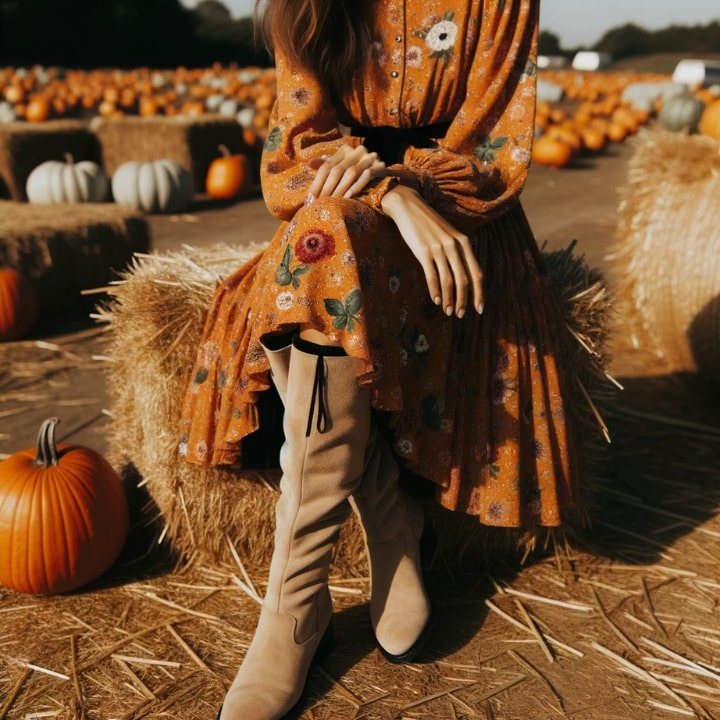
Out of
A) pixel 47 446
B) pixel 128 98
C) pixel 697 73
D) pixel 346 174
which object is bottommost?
pixel 697 73

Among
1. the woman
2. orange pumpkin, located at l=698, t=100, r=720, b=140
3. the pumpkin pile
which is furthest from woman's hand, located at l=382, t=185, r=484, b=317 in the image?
the pumpkin pile

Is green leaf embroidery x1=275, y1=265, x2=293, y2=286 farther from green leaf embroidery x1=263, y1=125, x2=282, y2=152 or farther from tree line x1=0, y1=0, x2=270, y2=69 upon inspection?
tree line x1=0, y1=0, x2=270, y2=69

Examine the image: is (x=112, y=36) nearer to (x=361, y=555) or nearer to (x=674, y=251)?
(x=674, y=251)

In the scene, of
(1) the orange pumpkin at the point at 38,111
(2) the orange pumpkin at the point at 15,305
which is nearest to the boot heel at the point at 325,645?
(2) the orange pumpkin at the point at 15,305

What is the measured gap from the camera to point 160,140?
28.4ft

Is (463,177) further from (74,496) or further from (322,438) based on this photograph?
(74,496)

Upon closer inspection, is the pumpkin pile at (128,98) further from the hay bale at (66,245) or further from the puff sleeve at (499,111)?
the puff sleeve at (499,111)

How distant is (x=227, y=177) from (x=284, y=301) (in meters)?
7.17

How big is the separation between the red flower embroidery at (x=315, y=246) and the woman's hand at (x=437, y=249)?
0.15 meters

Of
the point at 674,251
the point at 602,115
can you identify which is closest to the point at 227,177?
the point at 674,251

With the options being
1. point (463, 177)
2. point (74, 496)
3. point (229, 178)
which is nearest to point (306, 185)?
point (463, 177)

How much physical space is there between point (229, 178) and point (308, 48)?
266 inches

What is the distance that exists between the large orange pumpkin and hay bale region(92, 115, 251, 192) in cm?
672

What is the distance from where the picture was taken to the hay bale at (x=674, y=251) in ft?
12.0
